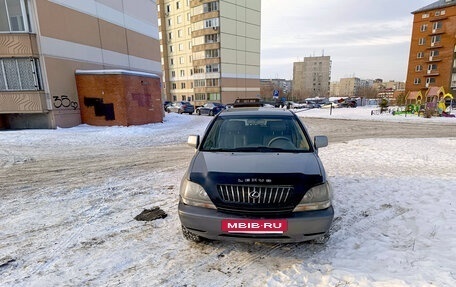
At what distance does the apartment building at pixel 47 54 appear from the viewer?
1347 cm

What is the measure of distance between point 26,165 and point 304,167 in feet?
27.1

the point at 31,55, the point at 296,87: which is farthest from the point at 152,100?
the point at 296,87

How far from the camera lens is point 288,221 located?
2551 millimetres

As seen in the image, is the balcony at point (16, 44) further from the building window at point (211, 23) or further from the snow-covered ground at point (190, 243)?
the building window at point (211, 23)

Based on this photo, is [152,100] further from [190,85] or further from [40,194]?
[190,85]

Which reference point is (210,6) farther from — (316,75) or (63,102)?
(316,75)

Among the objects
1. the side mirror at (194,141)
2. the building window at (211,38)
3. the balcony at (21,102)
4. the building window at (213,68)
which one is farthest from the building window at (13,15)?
the building window at (211,38)

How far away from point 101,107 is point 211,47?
35047mm

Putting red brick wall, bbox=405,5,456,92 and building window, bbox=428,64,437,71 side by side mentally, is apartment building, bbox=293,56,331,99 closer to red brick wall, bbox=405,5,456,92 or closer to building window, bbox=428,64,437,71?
red brick wall, bbox=405,5,456,92

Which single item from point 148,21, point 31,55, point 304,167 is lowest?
point 304,167

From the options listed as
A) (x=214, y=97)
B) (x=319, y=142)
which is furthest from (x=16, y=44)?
(x=214, y=97)

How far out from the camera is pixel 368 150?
346 inches

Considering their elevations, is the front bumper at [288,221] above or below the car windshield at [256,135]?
below

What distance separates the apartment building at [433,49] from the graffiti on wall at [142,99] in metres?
44.9
